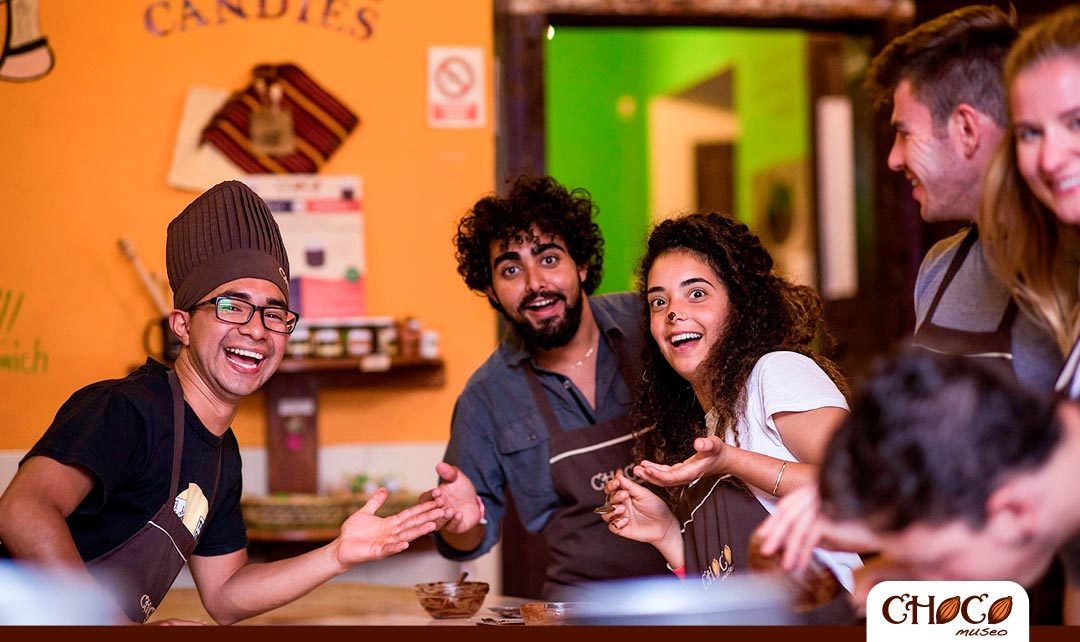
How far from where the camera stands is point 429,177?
3621 mm

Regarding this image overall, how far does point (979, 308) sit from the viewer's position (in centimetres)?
152

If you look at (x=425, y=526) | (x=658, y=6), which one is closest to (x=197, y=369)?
(x=425, y=526)

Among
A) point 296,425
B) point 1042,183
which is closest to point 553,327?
point 296,425

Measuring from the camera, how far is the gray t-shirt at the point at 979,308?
1304 millimetres

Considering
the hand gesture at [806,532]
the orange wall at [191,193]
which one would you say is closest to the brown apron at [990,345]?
the hand gesture at [806,532]

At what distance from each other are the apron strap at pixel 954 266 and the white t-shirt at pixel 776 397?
0.19 m

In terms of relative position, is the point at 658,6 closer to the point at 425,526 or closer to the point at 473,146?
the point at 473,146

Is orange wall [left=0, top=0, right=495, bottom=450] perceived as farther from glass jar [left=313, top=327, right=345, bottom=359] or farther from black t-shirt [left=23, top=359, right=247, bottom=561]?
black t-shirt [left=23, top=359, right=247, bottom=561]

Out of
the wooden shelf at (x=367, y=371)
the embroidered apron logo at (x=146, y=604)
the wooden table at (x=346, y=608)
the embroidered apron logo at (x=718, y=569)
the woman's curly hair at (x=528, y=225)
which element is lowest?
the wooden table at (x=346, y=608)

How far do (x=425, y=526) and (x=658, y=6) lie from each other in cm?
243

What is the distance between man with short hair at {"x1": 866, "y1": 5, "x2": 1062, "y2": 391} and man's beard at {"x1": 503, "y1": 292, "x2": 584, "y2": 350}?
0.93 m

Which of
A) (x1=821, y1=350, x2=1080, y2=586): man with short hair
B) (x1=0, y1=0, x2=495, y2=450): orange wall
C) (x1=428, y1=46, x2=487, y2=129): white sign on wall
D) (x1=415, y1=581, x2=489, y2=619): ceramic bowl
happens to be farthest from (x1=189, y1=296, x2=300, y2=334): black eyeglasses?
(x1=428, y1=46, x2=487, y2=129): white sign on wall

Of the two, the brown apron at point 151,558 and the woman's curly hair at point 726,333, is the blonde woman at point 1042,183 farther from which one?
the brown apron at point 151,558

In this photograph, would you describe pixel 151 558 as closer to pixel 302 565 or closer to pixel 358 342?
pixel 302 565
